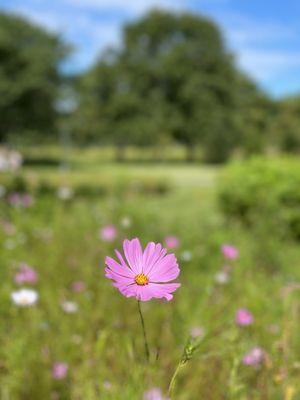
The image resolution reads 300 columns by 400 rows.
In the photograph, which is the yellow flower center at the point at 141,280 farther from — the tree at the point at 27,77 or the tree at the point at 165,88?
the tree at the point at 165,88

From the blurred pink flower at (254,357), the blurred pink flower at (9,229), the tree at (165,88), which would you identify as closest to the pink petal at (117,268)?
the blurred pink flower at (254,357)

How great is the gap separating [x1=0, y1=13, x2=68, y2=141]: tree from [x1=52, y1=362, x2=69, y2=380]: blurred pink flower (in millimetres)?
25522

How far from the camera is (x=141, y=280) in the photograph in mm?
694

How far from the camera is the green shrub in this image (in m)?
7.45

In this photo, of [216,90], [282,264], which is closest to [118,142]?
[216,90]

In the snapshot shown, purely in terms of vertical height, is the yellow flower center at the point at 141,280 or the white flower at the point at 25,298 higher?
the yellow flower center at the point at 141,280

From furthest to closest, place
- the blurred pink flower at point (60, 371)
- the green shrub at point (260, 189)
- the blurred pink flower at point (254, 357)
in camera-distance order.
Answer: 1. the green shrub at point (260, 189)
2. the blurred pink flower at point (60, 371)
3. the blurred pink flower at point (254, 357)

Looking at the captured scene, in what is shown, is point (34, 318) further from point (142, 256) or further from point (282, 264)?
point (282, 264)

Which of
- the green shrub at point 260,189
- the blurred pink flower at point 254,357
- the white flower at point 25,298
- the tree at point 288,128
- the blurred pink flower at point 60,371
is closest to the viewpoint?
the blurred pink flower at point 254,357

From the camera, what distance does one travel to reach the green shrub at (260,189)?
7.45 metres

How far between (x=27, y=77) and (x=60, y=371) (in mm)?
26748

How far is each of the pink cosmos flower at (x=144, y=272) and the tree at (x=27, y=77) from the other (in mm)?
26787

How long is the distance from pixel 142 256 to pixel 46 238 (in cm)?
332

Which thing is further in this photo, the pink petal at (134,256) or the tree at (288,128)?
the tree at (288,128)
